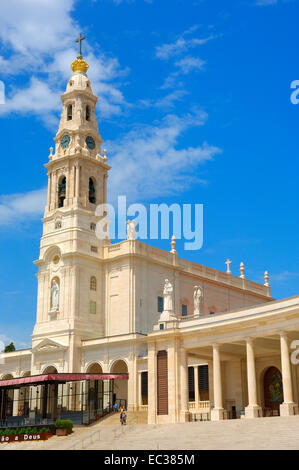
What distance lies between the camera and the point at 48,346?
6366cm

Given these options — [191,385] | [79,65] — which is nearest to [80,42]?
[79,65]

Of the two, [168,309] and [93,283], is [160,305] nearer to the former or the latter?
[93,283]

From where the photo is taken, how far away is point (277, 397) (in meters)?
47.0

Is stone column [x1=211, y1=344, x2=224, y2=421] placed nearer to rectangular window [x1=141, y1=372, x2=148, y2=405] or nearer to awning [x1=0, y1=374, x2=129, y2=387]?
awning [x1=0, y1=374, x2=129, y2=387]

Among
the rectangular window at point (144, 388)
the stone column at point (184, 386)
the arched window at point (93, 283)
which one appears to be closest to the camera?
the stone column at point (184, 386)

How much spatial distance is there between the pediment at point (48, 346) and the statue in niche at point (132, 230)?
12.5m

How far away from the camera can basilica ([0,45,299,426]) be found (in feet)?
146

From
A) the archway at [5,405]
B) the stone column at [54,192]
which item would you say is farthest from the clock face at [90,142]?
the archway at [5,405]

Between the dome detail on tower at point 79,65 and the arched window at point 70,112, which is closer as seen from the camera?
the arched window at point 70,112

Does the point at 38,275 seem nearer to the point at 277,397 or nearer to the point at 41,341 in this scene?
the point at 41,341

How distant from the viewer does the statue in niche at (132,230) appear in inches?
2571

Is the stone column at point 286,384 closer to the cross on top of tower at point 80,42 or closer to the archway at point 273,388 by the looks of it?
the archway at point 273,388
